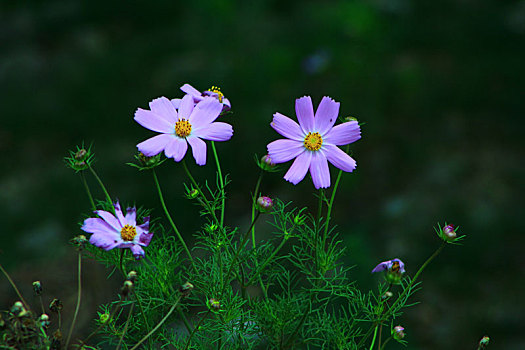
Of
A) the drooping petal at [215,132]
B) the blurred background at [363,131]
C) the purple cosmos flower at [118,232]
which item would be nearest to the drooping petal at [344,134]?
the drooping petal at [215,132]

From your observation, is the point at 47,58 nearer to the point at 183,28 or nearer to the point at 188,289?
the point at 183,28

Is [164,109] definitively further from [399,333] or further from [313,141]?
A: [399,333]

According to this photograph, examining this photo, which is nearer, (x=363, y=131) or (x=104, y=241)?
(x=104, y=241)

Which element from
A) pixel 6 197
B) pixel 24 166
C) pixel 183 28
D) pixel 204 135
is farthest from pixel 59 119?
pixel 204 135

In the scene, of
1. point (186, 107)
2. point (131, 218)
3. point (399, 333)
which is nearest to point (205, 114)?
point (186, 107)

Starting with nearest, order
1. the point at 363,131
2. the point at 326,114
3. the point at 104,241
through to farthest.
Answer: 1. the point at 104,241
2. the point at 326,114
3. the point at 363,131

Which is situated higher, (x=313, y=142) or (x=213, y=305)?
(x=313, y=142)

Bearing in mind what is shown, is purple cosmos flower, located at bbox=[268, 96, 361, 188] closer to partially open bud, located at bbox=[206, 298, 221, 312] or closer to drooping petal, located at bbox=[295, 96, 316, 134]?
drooping petal, located at bbox=[295, 96, 316, 134]

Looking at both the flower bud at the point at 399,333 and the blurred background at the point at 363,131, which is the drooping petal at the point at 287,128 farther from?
the blurred background at the point at 363,131
